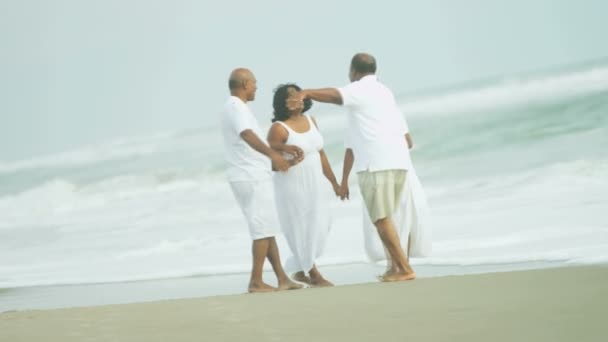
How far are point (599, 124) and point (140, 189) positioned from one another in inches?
297

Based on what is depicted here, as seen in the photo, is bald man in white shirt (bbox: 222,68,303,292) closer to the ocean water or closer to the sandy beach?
the sandy beach

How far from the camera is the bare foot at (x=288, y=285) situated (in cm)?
557

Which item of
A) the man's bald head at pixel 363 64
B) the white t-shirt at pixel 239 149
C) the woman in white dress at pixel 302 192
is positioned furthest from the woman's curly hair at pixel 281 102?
the man's bald head at pixel 363 64

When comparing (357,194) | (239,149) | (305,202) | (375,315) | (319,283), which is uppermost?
(239,149)

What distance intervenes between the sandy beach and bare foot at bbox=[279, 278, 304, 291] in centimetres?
40

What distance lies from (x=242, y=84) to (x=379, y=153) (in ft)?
2.55

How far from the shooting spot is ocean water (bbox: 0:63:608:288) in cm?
797

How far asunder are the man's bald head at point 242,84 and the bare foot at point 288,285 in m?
0.93

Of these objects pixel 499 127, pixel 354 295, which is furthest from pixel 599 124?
pixel 354 295

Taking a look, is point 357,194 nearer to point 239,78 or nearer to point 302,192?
point 302,192

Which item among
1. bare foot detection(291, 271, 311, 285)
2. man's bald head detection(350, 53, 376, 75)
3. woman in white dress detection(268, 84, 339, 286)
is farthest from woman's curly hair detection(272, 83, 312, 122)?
bare foot detection(291, 271, 311, 285)

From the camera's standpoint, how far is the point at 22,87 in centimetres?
2627

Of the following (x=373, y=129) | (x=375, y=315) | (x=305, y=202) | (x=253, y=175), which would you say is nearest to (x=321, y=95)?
(x=373, y=129)

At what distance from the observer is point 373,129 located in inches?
215
